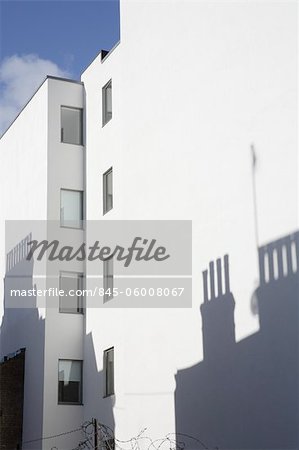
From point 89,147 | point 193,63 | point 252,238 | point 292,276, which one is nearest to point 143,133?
point 193,63

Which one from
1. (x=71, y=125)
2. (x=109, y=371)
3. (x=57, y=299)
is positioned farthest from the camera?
(x=71, y=125)

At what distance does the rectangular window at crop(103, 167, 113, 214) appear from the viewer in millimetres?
25906

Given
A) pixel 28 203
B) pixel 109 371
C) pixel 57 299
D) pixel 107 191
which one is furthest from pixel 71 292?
pixel 28 203

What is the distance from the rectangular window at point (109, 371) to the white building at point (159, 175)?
9 cm

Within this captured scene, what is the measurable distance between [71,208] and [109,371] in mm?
5808

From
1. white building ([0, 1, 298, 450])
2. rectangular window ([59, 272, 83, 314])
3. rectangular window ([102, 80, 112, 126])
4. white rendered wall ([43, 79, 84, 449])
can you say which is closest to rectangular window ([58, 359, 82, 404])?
white building ([0, 1, 298, 450])

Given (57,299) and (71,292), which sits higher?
(71,292)

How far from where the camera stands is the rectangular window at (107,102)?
2666 centimetres

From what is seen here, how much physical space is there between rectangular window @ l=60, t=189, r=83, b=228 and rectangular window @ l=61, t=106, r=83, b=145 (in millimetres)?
1805

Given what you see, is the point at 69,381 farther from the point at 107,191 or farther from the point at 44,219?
the point at 107,191

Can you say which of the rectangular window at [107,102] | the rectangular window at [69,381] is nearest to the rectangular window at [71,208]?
the rectangular window at [107,102]

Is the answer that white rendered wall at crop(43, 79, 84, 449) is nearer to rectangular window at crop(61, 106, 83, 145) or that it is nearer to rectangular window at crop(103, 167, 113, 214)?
rectangular window at crop(61, 106, 83, 145)

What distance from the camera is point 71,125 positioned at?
1103 inches

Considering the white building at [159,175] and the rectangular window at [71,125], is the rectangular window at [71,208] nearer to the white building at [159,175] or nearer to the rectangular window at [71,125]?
the white building at [159,175]
